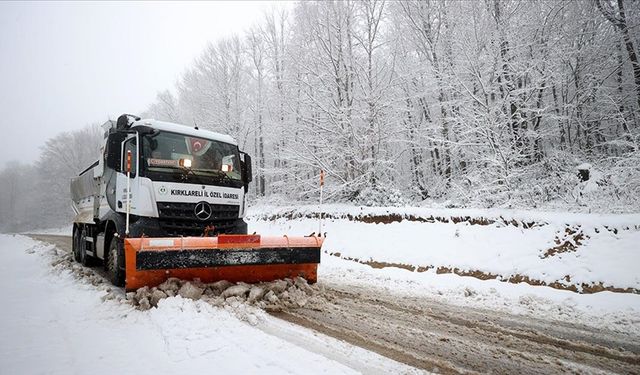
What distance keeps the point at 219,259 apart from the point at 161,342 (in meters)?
1.58

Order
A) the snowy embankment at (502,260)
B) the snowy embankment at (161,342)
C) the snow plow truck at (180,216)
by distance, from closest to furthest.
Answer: the snowy embankment at (161,342), the snow plow truck at (180,216), the snowy embankment at (502,260)

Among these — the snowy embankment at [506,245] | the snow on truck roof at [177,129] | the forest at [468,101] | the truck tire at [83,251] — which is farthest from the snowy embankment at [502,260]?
the truck tire at [83,251]

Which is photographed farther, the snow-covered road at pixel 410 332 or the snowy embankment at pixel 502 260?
the snowy embankment at pixel 502 260

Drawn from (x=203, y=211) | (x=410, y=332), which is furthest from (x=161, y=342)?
(x=410, y=332)

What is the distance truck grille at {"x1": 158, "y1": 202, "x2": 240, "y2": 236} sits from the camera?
5.40 meters

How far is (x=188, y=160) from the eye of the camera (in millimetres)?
5887

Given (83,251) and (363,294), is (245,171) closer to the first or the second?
(363,294)

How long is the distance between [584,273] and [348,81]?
31.8ft

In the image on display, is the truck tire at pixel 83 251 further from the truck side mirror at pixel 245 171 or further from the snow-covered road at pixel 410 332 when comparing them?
the truck side mirror at pixel 245 171

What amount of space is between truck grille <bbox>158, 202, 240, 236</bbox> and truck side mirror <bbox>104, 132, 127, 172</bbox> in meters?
1.14

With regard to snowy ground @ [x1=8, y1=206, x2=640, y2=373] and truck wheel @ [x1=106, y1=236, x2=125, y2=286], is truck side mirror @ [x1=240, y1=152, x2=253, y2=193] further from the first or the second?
snowy ground @ [x1=8, y1=206, x2=640, y2=373]

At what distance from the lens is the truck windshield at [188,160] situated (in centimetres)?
559

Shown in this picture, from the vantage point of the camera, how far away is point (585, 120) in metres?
12.2

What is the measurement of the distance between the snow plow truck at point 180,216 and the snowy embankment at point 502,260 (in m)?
2.18
